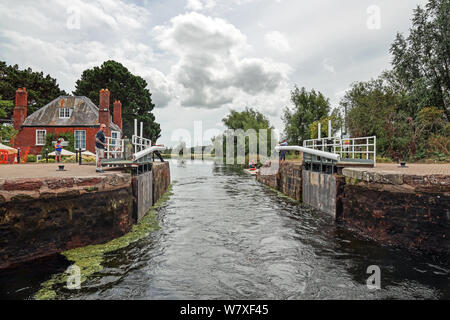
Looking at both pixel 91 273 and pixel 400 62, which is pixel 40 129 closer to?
pixel 91 273

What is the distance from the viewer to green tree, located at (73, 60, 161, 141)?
160 feet

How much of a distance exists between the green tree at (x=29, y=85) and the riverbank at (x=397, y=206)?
1676 inches

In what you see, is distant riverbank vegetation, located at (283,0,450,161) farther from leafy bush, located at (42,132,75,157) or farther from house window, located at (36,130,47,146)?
house window, located at (36,130,47,146)

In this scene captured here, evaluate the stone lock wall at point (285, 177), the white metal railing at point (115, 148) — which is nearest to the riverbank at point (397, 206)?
the stone lock wall at point (285, 177)

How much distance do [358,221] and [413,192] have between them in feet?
7.72

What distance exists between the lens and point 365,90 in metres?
37.1

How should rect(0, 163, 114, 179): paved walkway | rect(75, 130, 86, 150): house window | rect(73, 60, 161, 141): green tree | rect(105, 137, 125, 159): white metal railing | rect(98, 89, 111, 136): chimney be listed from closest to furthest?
rect(0, 163, 114, 179): paved walkway < rect(105, 137, 125, 159): white metal railing < rect(98, 89, 111, 136): chimney < rect(75, 130, 86, 150): house window < rect(73, 60, 161, 141): green tree

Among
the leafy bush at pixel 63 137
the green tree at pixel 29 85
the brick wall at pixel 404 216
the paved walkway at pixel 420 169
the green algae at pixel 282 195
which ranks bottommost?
the green algae at pixel 282 195

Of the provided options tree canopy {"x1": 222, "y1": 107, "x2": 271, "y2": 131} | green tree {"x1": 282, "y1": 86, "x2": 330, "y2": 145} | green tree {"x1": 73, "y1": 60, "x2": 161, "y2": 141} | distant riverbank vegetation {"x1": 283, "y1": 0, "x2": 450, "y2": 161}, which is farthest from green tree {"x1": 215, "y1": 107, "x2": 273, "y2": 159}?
distant riverbank vegetation {"x1": 283, "y1": 0, "x2": 450, "y2": 161}

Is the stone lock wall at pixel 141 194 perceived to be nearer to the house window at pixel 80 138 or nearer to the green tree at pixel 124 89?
the house window at pixel 80 138

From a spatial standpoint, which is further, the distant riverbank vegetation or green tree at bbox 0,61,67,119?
green tree at bbox 0,61,67,119

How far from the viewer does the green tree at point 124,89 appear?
48.8 metres

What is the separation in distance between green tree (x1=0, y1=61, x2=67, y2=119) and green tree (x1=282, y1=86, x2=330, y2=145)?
3942cm

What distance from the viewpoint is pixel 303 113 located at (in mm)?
43906
